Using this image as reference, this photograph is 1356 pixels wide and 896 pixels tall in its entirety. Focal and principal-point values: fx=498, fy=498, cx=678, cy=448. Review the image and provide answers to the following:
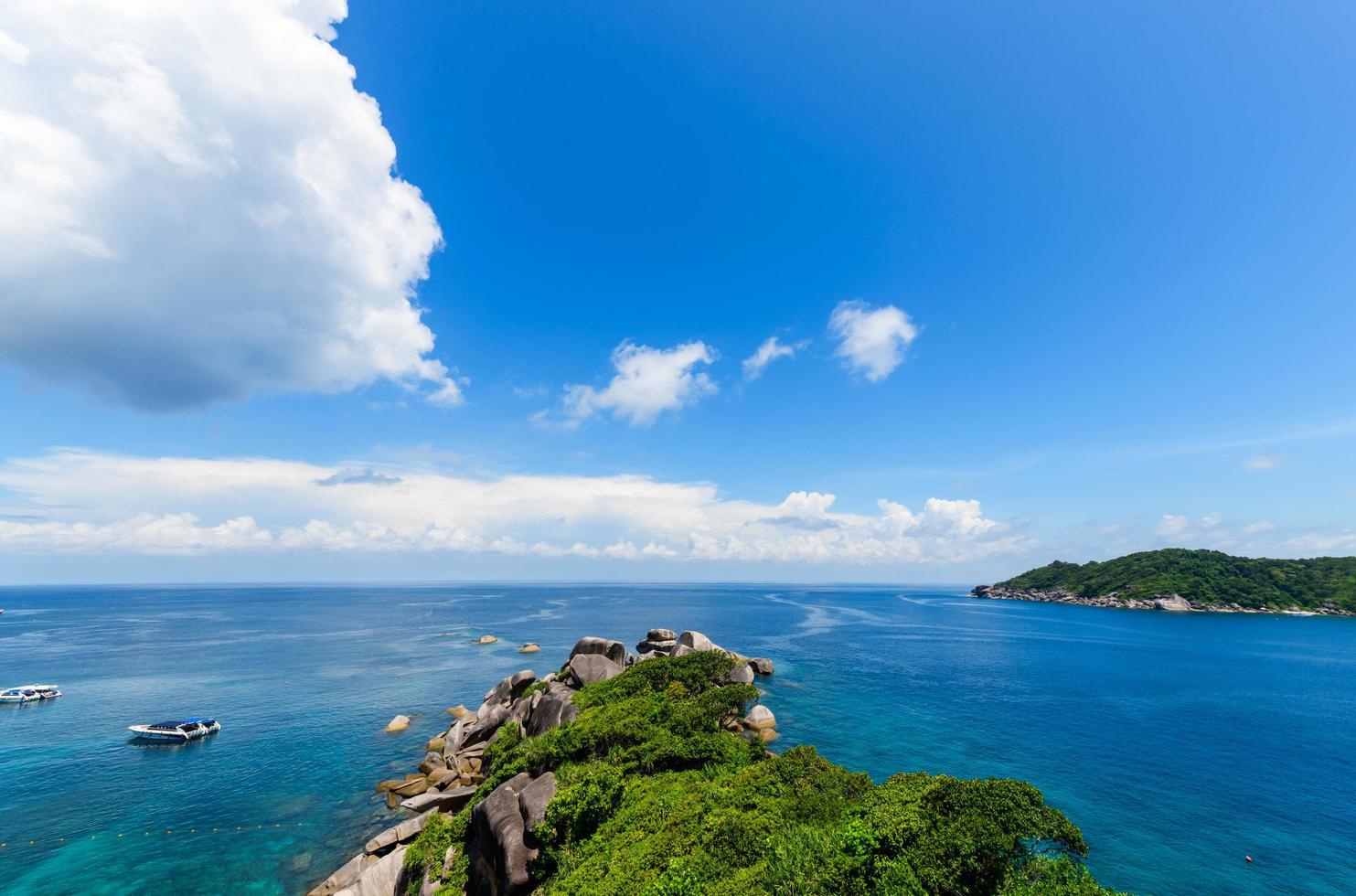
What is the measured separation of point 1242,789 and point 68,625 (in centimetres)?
23474

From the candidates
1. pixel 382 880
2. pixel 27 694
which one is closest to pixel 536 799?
pixel 382 880

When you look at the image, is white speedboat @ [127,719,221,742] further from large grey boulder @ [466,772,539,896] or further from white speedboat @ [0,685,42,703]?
large grey boulder @ [466,772,539,896]

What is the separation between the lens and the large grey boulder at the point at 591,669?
45156 millimetres

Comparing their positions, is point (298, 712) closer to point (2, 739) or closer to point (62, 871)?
point (2, 739)

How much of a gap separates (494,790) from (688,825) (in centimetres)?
1429

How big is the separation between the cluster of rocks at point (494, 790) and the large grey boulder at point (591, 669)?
0.09 metres

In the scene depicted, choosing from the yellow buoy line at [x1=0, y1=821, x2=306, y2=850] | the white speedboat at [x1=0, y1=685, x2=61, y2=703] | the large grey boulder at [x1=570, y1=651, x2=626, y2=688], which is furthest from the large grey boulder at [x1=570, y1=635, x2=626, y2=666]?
the white speedboat at [x1=0, y1=685, x2=61, y2=703]

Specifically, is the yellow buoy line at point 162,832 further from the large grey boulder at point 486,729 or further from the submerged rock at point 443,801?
the large grey boulder at point 486,729

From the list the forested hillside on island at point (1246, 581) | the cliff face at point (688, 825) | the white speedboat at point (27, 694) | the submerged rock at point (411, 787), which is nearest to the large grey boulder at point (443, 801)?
the cliff face at point (688, 825)

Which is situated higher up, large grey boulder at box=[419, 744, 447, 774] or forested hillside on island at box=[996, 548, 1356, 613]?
forested hillside on island at box=[996, 548, 1356, 613]

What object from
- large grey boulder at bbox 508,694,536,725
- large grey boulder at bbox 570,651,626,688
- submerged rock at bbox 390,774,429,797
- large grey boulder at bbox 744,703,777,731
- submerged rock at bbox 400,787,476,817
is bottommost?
submerged rock at bbox 390,774,429,797

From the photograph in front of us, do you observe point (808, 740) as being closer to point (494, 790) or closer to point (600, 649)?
point (600, 649)

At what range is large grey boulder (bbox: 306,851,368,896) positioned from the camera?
Result: 1047 inches

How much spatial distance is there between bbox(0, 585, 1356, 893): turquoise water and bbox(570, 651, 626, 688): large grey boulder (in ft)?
50.9
